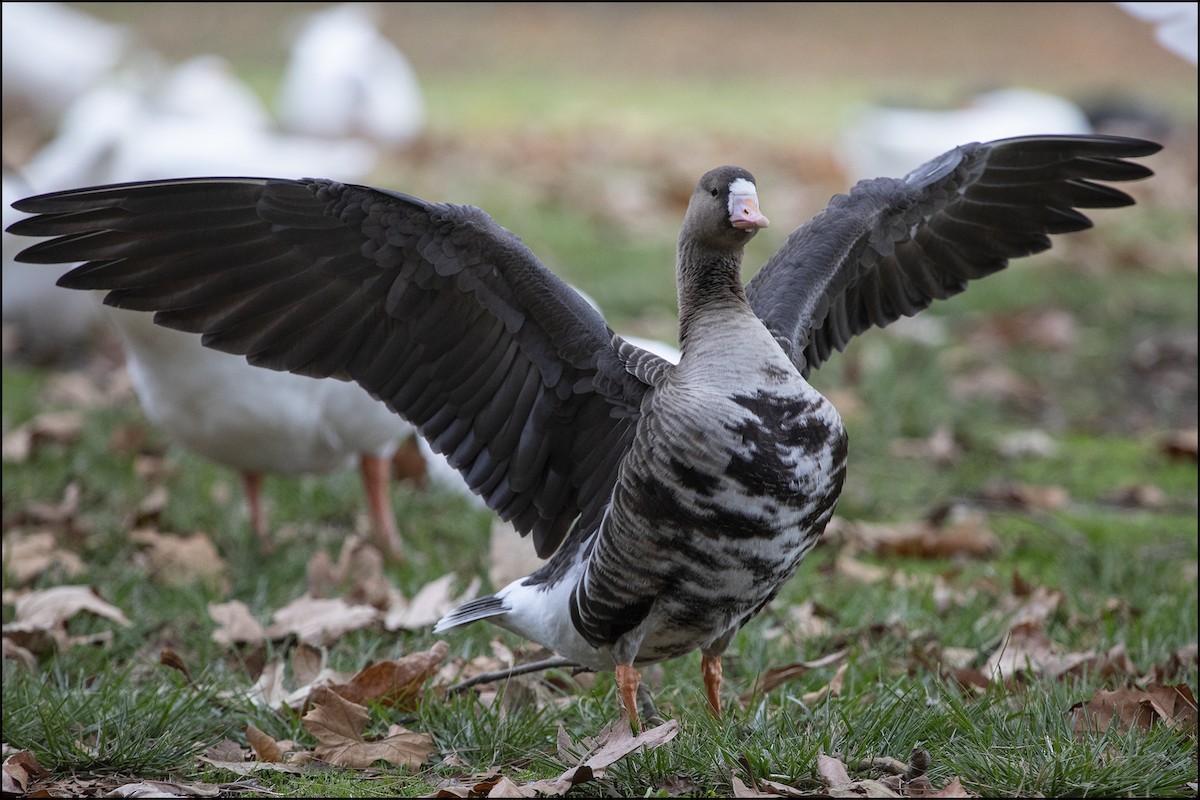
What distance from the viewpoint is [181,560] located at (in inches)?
162

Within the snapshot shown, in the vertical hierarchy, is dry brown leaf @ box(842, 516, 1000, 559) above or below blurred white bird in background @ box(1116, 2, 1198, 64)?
below

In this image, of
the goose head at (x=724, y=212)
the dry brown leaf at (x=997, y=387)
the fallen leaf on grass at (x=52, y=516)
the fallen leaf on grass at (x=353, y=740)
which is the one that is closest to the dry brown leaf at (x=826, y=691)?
the fallen leaf on grass at (x=353, y=740)

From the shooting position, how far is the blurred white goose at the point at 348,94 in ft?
42.4

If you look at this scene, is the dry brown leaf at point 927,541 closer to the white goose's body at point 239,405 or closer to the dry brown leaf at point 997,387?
the white goose's body at point 239,405

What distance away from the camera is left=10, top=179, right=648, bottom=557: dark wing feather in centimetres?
277

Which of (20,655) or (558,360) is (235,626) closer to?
(20,655)

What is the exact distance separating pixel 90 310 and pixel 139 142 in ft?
2.95

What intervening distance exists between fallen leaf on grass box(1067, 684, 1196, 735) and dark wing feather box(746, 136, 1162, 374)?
998 mm

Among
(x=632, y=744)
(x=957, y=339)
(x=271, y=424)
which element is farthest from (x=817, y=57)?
(x=632, y=744)

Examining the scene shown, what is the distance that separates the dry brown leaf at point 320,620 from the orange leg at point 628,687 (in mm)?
1003

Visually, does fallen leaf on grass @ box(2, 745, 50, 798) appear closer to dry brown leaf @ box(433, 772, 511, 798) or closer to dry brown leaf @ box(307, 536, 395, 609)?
dry brown leaf @ box(433, 772, 511, 798)

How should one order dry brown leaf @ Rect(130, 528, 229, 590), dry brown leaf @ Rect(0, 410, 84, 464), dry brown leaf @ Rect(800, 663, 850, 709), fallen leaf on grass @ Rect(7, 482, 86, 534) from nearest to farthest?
dry brown leaf @ Rect(800, 663, 850, 709)
dry brown leaf @ Rect(130, 528, 229, 590)
fallen leaf on grass @ Rect(7, 482, 86, 534)
dry brown leaf @ Rect(0, 410, 84, 464)

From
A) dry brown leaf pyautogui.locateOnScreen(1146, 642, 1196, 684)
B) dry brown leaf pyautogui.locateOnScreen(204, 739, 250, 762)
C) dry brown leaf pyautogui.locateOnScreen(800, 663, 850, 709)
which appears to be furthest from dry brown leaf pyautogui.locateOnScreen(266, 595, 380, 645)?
dry brown leaf pyautogui.locateOnScreen(1146, 642, 1196, 684)

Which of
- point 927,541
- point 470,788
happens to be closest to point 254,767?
point 470,788
